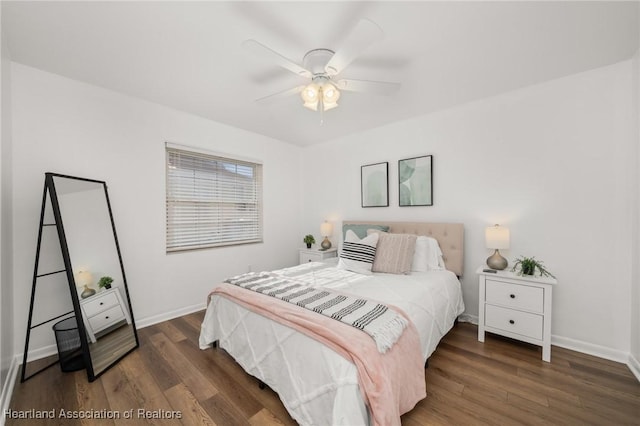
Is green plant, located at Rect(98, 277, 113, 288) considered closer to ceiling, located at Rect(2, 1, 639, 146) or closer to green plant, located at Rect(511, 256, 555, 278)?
ceiling, located at Rect(2, 1, 639, 146)

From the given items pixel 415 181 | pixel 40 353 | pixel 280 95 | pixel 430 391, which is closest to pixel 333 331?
pixel 430 391

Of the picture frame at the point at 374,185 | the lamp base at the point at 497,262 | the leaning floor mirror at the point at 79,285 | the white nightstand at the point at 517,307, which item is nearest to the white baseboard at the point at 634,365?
the white nightstand at the point at 517,307

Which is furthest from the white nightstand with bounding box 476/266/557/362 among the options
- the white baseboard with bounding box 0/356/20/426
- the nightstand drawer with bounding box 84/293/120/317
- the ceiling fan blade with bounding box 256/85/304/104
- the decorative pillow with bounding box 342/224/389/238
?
the white baseboard with bounding box 0/356/20/426

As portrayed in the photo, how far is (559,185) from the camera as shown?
231 cm

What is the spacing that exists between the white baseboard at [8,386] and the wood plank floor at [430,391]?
0.04 metres

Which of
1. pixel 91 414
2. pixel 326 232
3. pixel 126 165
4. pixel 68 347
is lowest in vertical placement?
pixel 91 414

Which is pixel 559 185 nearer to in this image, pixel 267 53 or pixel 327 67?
pixel 327 67

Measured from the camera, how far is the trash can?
77.5 inches

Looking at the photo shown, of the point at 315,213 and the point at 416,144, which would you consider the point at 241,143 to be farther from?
the point at 416,144

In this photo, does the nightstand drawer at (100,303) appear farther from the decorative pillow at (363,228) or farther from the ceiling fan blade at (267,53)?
the decorative pillow at (363,228)

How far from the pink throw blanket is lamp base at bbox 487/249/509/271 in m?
1.38

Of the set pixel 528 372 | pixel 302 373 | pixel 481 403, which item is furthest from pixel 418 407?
pixel 528 372

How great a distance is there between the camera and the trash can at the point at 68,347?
6.46 ft

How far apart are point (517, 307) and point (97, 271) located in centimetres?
369
